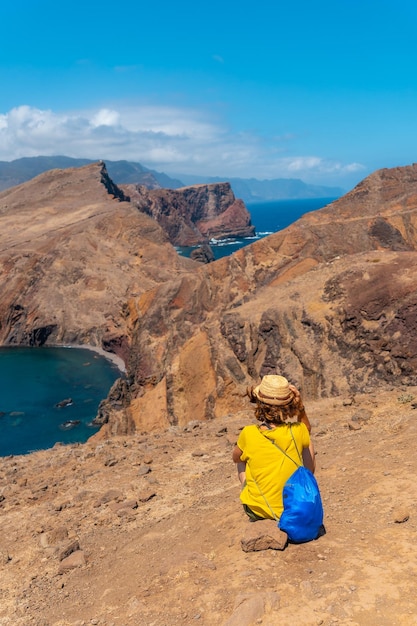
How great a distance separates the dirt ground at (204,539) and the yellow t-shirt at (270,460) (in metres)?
0.72

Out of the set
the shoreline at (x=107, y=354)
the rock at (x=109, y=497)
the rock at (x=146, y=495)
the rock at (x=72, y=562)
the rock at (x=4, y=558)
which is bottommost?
the shoreline at (x=107, y=354)

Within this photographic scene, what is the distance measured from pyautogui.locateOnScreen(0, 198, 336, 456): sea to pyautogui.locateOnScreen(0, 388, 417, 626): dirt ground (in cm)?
2796

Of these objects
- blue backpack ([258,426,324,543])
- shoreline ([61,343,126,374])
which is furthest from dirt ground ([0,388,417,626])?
shoreline ([61,343,126,374])

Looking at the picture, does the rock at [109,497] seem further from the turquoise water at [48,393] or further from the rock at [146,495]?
the turquoise water at [48,393]

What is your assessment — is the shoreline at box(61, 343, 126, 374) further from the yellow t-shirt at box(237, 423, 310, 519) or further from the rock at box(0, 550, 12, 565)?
the yellow t-shirt at box(237, 423, 310, 519)

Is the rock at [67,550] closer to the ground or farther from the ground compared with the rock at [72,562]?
closer to the ground

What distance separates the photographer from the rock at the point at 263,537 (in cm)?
790

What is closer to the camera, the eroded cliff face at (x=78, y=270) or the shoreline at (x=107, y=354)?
the shoreline at (x=107, y=354)

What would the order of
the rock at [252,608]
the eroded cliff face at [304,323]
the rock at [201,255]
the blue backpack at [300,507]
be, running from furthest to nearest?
the rock at [201,255] < the eroded cliff face at [304,323] < the blue backpack at [300,507] < the rock at [252,608]

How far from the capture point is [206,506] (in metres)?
12.2

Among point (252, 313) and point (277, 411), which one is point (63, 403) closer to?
point (252, 313)

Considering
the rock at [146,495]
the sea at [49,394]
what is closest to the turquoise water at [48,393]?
the sea at [49,394]

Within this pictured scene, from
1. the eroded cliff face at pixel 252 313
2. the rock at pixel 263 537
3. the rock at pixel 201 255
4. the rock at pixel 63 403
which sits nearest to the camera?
the rock at pixel 263 537

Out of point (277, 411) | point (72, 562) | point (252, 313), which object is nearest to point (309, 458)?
point (277, 411)
